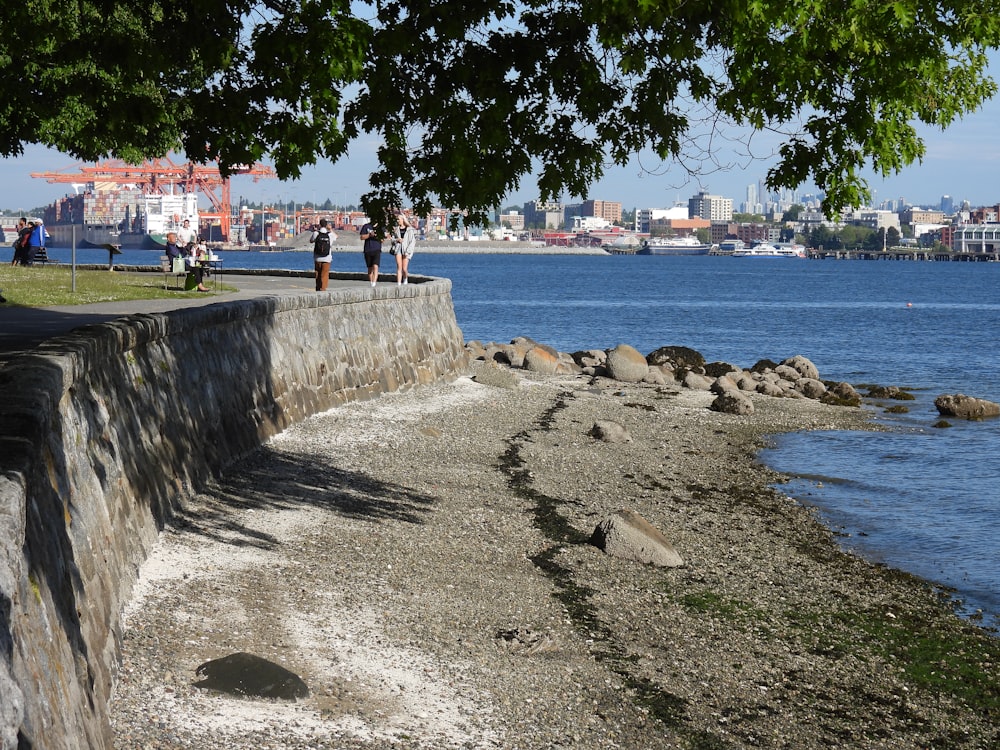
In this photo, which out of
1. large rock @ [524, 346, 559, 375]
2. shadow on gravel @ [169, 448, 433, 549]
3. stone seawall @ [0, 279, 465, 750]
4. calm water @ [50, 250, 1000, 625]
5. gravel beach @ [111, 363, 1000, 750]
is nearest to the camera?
stone seawall @ [0, 279, 465, 750]

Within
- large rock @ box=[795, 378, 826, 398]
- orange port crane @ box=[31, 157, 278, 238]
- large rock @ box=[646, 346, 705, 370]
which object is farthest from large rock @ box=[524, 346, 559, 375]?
orange port crane @ box=[31, 157, 278, 238]

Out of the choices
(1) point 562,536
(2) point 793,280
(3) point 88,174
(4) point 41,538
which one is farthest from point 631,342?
(3) point 88,174

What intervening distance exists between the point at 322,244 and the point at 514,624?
16.3m

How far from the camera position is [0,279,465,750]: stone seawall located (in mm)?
4980

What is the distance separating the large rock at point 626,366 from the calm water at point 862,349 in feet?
23.0

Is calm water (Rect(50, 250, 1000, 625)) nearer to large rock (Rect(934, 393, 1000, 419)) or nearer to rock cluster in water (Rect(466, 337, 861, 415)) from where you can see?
large rock (Rect(934, 393, 1000, 419))

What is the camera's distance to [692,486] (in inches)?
742

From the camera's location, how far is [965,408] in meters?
30.0

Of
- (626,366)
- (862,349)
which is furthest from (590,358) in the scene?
(862,349)

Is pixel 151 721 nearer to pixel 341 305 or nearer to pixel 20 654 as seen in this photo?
pixel 20 654

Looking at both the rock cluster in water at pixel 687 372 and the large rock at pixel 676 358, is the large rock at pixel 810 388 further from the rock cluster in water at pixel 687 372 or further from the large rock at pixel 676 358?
the large rock at pixel 676 358

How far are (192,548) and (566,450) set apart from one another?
11211 millimetres

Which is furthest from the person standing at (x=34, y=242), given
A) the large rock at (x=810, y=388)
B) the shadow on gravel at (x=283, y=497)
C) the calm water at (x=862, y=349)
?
the shadow on gravel at (x=283, y=497)

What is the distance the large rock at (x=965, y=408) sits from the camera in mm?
29953
